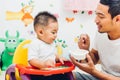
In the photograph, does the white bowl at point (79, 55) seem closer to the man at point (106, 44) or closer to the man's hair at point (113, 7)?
the man at point (106, 44)

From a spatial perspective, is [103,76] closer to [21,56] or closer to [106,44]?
[106,44]

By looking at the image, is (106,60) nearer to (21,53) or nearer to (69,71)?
(69,71)

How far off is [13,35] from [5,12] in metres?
0.21

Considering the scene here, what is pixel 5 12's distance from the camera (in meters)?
2.22

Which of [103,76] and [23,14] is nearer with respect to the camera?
[103,76]

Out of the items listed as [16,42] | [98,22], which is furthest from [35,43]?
[16,42]

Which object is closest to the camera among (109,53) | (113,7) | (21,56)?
(113,7)

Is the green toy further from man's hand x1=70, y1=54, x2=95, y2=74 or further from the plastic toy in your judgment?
man's hand x1=70, y1=54, x2=95, y2=74

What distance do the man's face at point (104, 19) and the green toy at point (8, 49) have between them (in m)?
1.04

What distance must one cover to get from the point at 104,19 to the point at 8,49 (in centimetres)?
111

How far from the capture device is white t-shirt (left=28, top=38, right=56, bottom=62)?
120 centimetres

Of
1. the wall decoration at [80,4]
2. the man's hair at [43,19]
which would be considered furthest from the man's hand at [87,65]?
the wall decoration at [80,4]

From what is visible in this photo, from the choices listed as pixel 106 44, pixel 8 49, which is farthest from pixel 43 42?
pixel 8 49

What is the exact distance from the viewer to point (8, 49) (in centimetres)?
203
